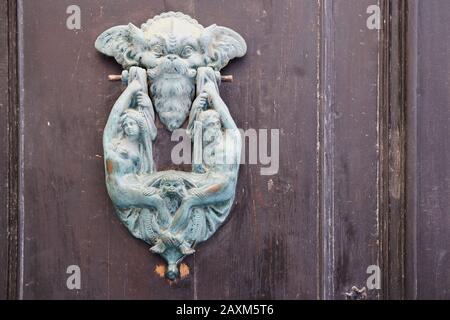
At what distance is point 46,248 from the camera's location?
3.12 feet

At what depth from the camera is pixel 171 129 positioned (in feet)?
3.07

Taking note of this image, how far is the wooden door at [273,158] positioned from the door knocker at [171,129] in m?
0.03

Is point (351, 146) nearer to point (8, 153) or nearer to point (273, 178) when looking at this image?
point (273, 178)

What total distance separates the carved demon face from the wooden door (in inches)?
0.9

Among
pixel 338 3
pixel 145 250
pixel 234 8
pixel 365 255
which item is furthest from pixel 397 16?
pixel 145 250

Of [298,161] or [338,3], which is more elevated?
[338,3]

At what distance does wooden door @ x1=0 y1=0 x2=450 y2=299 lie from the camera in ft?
3.12

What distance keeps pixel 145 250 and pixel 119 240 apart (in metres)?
0.04

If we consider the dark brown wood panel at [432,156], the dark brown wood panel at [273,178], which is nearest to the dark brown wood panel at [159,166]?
the dark brown wood panel at [273,178]

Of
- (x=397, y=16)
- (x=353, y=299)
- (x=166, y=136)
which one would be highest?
(x=397, y=16)

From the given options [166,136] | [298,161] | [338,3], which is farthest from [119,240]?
[338,3]

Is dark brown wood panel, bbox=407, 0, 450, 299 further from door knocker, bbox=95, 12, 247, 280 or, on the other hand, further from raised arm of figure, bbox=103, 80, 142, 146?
raised arm of figure, bbox=103, 80, 142, 146

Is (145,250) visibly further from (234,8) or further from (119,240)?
(234,8)

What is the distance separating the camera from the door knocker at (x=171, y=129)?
3.01 ft
